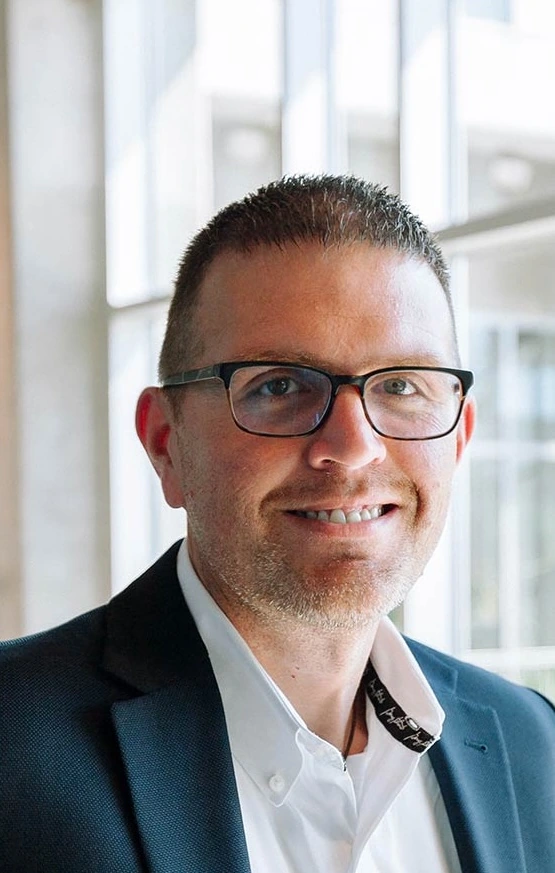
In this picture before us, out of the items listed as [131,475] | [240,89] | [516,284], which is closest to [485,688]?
[240,89]

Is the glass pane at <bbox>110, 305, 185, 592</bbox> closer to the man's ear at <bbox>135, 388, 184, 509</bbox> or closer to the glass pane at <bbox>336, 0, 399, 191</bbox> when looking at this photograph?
the glass pane at <bbox>336, 0, 399, 191</bbox>

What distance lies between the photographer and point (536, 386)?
5.95 m

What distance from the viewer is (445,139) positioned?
2760mm

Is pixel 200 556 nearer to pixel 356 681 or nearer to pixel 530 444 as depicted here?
pixel 356 681

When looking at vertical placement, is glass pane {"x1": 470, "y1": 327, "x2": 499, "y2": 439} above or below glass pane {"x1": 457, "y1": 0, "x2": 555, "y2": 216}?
below

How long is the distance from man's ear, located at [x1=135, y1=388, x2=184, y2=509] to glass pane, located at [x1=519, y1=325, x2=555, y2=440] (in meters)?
4.42

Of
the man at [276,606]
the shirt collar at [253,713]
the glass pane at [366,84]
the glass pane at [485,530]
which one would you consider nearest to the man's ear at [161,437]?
the man at [276,606]

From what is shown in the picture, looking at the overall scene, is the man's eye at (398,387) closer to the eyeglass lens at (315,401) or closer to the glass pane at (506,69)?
the eyeglass lens at (315,401)

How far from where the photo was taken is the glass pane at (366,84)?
3.03 meters

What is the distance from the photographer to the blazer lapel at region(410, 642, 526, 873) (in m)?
1.48

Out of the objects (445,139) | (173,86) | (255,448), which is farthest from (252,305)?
(173,86)

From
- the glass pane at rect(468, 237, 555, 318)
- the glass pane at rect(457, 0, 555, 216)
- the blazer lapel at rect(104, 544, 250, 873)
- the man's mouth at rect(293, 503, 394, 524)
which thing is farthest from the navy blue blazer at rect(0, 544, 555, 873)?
the glass pane at rect(468, 237, 555, 318)

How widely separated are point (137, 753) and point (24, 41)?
10.6 feet

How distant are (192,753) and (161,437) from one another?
414mm
